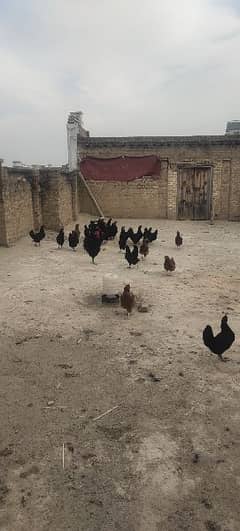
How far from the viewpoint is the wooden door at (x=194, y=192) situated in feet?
59.7

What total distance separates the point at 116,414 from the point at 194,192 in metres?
15.8

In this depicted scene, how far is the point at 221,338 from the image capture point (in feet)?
15.7

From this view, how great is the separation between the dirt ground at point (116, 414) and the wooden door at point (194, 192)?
11.4 meters

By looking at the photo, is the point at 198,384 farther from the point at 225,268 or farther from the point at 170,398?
the point at 225,268

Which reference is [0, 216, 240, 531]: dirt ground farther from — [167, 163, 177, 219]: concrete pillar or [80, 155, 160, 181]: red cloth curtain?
[80, 155, 160, 181]: red cloth curtain

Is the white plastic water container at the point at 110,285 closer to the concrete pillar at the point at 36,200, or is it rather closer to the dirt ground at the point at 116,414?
the dirt ground at the point at 116,414

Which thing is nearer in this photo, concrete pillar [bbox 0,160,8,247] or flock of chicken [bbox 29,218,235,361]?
flock of chicken [bbox 29,218,235,361]

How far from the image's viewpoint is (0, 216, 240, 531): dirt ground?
282 centimetres

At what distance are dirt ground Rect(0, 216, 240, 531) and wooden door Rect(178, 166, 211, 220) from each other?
1143 cm

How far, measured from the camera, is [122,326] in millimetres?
6043

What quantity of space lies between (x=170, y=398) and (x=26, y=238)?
30.8 ft

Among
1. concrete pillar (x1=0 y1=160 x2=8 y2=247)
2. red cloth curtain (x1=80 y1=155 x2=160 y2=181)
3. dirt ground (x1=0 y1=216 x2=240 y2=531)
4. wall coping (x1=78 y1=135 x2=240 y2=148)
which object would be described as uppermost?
wall coping (x1=78 y1=135 x2=240 y2=148)

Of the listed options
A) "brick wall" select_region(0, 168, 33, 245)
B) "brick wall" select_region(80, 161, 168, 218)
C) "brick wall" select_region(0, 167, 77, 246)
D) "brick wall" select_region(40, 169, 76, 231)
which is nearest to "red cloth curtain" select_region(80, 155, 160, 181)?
"brick wall" select_region(80, 161, 168, 218)

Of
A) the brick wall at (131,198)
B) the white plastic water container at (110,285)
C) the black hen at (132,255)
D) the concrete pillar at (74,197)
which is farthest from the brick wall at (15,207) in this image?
the brick wall at (131,198)
